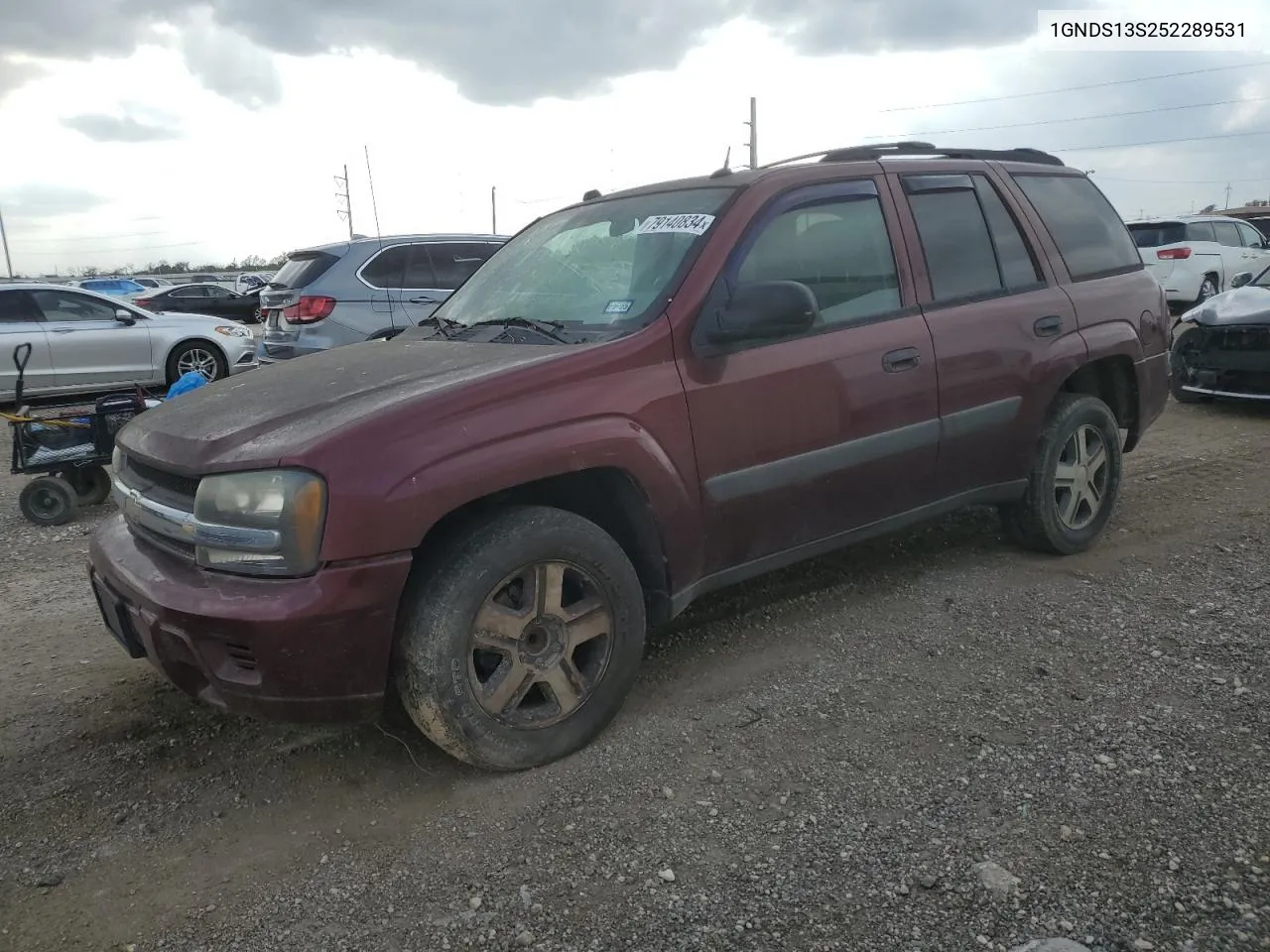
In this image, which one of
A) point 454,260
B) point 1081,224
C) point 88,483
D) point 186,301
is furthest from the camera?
point 186,301

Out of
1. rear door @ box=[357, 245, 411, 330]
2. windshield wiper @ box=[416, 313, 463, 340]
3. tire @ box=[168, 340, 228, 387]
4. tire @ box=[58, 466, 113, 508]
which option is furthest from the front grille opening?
tire @ box=[168, 340, 228, 387]

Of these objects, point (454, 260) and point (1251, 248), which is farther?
point (1251, 248)

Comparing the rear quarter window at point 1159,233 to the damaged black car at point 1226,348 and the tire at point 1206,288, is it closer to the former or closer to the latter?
the tire at point 1206,288

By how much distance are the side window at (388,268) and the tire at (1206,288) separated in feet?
42.5

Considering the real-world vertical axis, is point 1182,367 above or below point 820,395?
below

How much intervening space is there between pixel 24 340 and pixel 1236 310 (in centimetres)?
1212

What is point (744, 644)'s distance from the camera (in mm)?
3717

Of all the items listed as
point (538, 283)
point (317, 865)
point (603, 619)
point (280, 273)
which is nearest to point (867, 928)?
point (603, 619)

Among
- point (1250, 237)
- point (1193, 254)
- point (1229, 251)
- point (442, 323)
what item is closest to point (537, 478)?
point (442, 323)

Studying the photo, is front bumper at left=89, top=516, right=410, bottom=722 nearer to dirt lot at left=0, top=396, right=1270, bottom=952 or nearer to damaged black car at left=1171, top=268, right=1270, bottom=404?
dirt lot at left=0, top=396, right=1270, bottom=952

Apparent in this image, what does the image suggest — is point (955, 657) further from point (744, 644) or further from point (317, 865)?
point (317, 865)

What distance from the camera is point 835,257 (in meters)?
3.61

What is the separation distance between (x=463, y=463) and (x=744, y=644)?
1.57 meters

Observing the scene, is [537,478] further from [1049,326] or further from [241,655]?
[1049,326]
